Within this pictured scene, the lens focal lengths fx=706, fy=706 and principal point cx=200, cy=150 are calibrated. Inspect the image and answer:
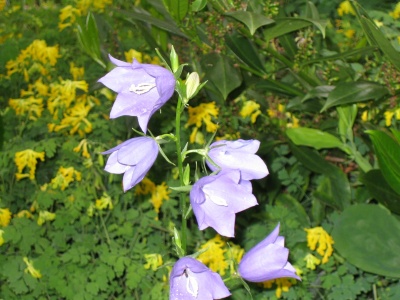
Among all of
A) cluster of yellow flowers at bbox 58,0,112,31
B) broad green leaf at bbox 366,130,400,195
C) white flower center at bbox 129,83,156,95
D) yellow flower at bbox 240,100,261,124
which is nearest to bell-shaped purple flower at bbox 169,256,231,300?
white flower center at bbox 129,83,156,95

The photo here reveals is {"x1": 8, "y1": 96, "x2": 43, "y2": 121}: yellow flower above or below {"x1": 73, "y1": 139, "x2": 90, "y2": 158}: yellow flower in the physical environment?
below

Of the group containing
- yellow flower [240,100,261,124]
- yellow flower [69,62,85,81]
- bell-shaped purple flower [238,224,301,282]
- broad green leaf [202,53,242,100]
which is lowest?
yellow flower [69,62,85,81]

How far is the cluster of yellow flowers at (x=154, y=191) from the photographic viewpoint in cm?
175

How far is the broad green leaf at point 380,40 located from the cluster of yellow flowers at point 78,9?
38.2 inches

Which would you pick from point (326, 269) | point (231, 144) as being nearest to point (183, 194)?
point (231, 144)

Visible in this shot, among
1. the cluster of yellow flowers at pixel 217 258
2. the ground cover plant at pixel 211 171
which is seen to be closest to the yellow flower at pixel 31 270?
the ground cover plant at pixel 211 171

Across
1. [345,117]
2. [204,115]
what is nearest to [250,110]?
[204,115]

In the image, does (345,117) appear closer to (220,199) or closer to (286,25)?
(286,25)

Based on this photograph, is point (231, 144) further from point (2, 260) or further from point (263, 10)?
point (2, 260)

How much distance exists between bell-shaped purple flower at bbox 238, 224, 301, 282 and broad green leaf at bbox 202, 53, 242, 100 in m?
0.60

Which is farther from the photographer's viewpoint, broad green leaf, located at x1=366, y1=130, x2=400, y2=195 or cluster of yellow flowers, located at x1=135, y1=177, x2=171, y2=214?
cluster of yellow flowers, located at x1=135, y1=177, x2=171, y2=214

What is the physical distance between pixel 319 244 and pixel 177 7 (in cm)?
62

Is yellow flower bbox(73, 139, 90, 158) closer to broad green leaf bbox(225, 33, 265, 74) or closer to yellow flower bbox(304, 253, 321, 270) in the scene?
broad green leaf bbox(225, 33, 265, 74)

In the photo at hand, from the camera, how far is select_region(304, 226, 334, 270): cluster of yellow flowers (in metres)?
1.60
